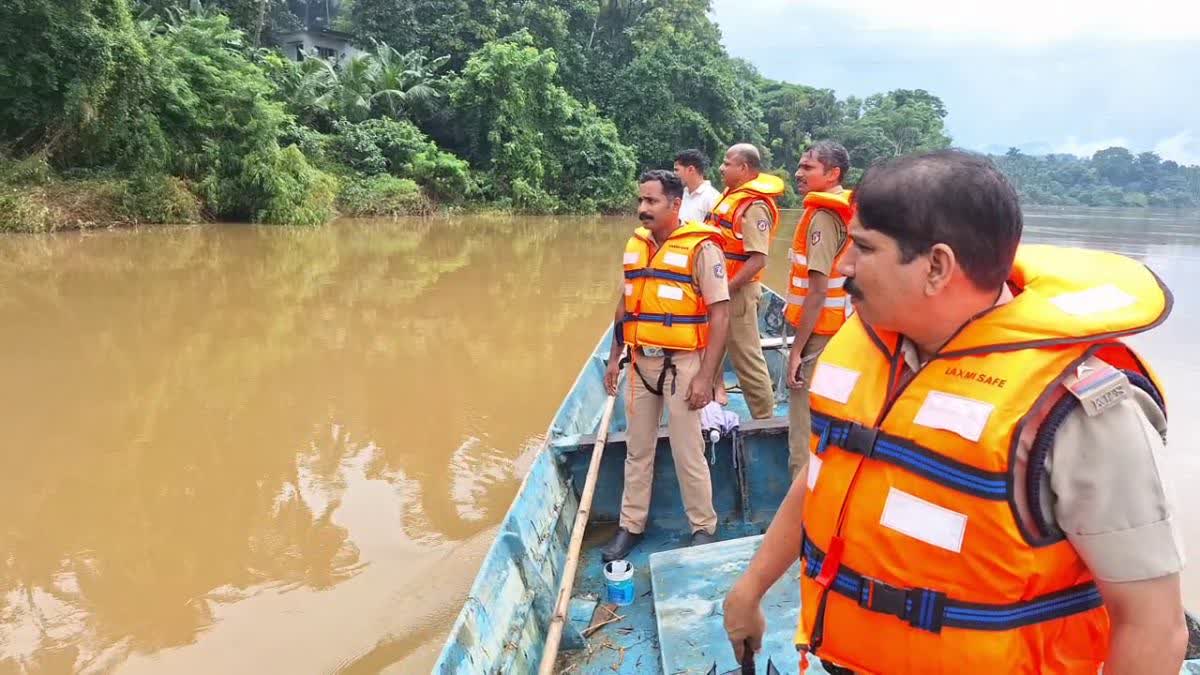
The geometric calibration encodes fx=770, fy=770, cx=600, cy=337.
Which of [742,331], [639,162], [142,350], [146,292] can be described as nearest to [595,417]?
[742,331]

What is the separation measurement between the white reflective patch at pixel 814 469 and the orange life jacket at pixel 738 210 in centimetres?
259

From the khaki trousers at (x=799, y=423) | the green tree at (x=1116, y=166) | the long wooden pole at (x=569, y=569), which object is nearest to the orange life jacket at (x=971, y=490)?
the long wooden pole at (x=569, y=569)

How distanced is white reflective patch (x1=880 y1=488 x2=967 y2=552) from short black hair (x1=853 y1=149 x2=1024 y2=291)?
30 centimetres

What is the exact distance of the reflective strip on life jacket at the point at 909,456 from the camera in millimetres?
970

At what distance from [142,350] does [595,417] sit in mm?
5119

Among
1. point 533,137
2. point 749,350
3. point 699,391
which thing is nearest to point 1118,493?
point 699,391

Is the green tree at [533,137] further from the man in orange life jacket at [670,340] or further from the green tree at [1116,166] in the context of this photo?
the green tree at [1116,166]

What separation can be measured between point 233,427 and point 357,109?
664 inches

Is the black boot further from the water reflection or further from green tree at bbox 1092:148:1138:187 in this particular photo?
green tree at bbox 1092:148:1138:187

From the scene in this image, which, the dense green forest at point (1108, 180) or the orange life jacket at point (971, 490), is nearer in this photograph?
the orange life jacket at point (971, 490)

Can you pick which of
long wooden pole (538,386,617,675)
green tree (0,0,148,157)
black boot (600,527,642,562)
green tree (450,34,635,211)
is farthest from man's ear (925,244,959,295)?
green tree (450,34,635,211)

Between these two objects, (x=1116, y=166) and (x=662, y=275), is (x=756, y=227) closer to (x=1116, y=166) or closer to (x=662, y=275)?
(x=662, y=275)

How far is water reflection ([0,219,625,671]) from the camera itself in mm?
3729

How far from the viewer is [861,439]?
3.70ft
